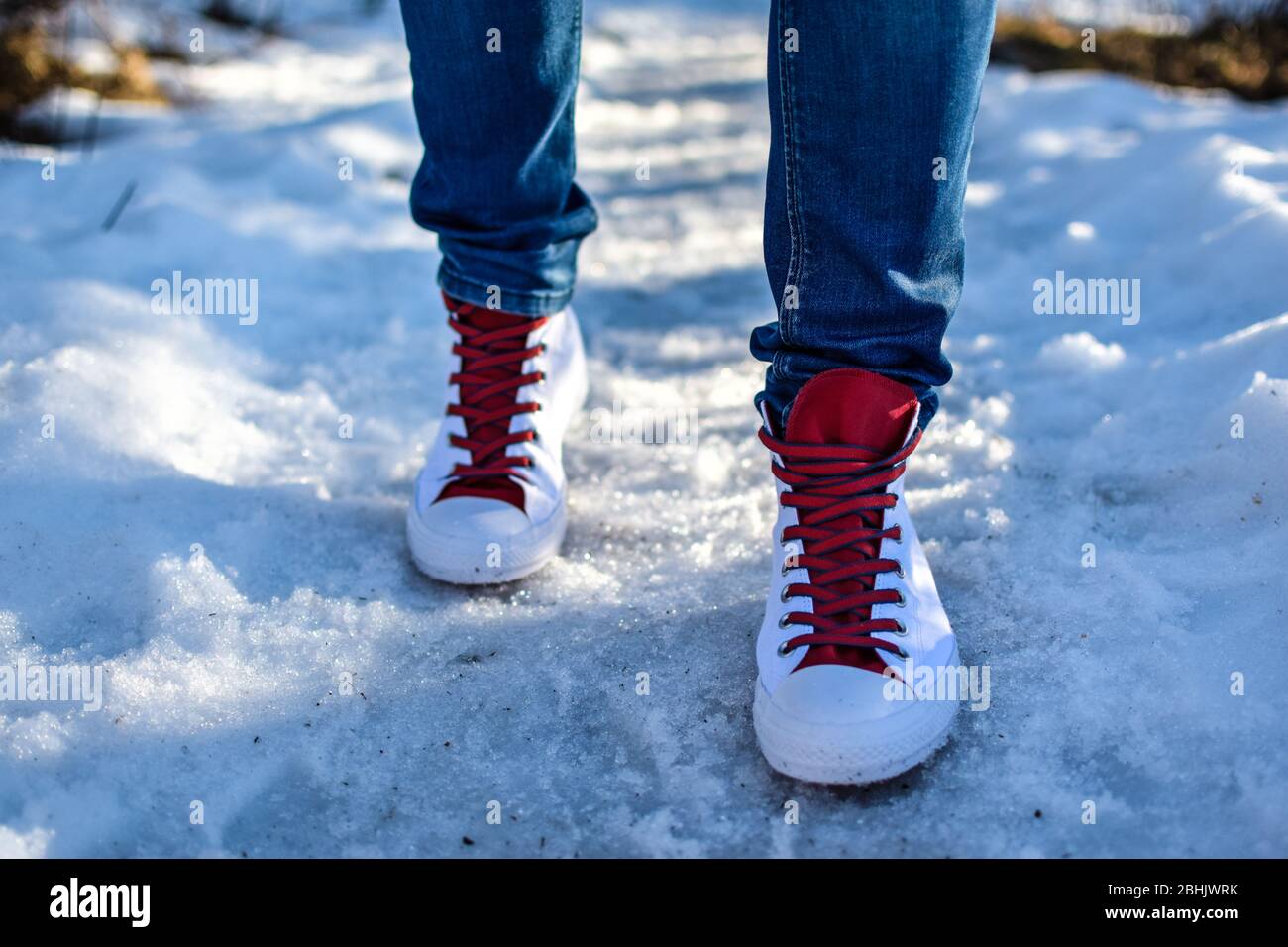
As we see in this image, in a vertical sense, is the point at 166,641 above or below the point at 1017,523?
below

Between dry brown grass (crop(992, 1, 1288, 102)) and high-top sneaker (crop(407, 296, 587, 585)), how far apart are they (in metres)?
3.48

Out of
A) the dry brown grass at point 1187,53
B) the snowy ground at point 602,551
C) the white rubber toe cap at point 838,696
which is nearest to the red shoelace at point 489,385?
the snowy ground at point 602,551

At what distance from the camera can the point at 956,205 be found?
4.30 feet

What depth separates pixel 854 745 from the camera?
1.26m

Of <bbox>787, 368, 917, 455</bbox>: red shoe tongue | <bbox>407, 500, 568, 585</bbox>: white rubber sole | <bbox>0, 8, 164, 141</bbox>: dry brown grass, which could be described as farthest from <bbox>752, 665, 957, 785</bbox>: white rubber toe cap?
<bbox>0, 8, 164, 141</bbox>: dry brown grass

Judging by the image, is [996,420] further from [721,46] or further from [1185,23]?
[1185,23]

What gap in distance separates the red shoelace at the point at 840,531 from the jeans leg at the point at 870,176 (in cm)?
11

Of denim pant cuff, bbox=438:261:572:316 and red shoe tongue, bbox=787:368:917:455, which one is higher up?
red shoe tongue, bbox=787:368:917:455

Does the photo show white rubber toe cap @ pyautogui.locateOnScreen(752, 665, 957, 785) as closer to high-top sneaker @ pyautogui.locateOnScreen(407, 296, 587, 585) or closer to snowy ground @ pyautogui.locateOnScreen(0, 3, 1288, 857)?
snowy ground @ pyautogui.locateOnScreen(0, 3, 1288, 857)

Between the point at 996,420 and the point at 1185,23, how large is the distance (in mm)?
4273

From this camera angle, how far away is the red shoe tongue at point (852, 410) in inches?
53.5

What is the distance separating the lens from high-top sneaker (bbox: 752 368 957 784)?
4.17 feet

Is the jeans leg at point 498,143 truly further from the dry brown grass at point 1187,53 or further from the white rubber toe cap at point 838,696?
the dry brown grass at point 1187,53

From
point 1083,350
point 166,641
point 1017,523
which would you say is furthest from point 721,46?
point 166,641
